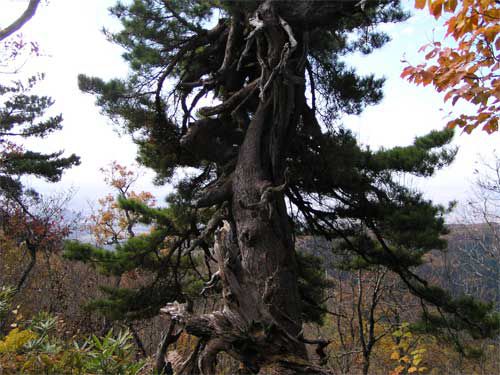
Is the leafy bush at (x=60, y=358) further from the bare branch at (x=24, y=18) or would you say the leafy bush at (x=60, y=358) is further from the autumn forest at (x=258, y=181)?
the bare branch at (x=24, y=18)

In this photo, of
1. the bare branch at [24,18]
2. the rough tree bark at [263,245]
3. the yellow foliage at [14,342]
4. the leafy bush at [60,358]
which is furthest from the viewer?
the rough tree bark at [263,245]

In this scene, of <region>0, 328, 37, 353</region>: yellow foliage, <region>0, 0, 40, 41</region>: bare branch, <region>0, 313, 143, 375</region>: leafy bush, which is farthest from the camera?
<region>0, 0, 40, 41</region>: bare branch

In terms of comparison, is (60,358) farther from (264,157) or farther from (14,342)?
(264,157)

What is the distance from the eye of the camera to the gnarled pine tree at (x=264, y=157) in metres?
3.24

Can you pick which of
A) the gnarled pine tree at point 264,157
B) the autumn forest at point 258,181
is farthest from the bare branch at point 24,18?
the gnarled pine tree at point 264,157

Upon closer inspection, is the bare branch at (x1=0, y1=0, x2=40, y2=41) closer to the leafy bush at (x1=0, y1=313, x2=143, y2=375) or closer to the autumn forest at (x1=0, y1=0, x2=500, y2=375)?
the autumn forest at (x1=0, y1=0, x2=500, y2=375)

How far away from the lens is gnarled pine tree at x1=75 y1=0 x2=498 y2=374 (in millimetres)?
3242

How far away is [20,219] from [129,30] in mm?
7920

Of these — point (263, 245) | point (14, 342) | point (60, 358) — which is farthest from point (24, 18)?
point (263, 245)

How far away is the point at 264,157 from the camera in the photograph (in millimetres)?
4051

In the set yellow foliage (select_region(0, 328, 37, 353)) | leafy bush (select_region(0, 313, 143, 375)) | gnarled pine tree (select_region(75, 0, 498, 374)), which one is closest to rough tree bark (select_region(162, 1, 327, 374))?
gnarled pine tree (select_region(75, 0, 498, 374))

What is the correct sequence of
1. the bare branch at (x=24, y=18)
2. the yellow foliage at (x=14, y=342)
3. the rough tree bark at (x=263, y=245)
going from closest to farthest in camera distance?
1. the yellow foliage at (x=14, y=342)
2. the bare branch at (x=24, y=18)
3. the rough tree bark at (x=263, y=245)

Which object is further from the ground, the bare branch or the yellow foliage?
the bare branch

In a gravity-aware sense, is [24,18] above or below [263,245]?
above
